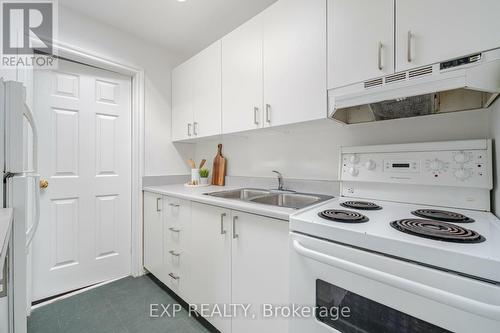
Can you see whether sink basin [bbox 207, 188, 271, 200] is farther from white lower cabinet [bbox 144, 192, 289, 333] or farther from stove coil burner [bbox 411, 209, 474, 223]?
stove coil burner [bbox 411, 209, 474, 223]

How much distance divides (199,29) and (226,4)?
0.45m

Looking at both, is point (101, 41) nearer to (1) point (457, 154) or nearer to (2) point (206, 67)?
(2) point (206, 67)

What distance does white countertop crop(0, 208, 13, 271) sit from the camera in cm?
50

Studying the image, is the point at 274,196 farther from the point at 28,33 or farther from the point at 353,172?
the point at 28,33

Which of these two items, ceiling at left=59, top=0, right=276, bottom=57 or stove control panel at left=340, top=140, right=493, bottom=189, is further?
ceiling at left=59, top=0, right=276, bottom=57

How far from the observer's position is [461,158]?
39.9 inches

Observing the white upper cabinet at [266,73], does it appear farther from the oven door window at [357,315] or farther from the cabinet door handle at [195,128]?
the oven door window at [357,315]

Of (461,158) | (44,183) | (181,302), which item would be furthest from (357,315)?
(44,183)

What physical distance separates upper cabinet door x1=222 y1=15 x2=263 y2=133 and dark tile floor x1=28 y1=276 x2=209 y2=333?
1463mm

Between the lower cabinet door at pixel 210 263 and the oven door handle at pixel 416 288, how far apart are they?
64 cm

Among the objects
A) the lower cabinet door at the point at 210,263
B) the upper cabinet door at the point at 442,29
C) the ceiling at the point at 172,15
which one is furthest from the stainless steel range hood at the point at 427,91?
the ceiling at the point at 172,15

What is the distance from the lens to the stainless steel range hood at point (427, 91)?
0.78m

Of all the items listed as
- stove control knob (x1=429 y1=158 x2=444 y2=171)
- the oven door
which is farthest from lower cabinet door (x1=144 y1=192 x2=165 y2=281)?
stove control knob (x1=429 y1=158 x2=444 y2=171)

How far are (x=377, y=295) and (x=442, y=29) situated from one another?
1051 millimetres
